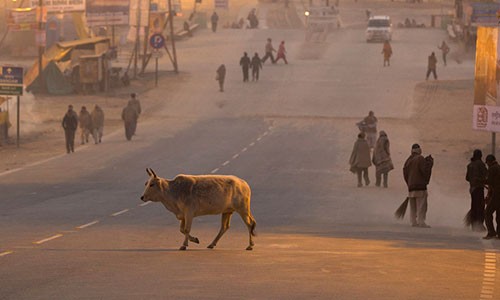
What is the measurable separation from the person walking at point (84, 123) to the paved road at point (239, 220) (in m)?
0.85

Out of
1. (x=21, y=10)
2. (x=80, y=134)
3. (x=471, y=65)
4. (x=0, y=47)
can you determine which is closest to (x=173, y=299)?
(x=80, y=134)

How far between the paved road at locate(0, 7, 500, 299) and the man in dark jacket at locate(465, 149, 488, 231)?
0.48 m

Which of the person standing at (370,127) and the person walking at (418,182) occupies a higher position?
the person walking at (418,182)

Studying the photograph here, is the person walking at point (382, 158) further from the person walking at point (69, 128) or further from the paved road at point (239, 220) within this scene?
the person walking at point (69, 128)

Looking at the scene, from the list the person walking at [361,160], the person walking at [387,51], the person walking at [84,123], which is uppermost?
the person walking at [387,51]

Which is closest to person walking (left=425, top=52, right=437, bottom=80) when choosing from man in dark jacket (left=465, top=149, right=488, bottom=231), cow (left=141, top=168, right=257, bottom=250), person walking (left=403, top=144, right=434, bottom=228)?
person walking (left=403, top=144, right=434, bottom=228)

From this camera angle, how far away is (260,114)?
189ft

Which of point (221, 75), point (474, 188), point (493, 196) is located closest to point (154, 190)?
point (493, 196)

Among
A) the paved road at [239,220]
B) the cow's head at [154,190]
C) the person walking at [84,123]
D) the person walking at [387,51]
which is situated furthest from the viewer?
the person walking at [387,51]

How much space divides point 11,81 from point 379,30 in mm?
44948

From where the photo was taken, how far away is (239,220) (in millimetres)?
25141

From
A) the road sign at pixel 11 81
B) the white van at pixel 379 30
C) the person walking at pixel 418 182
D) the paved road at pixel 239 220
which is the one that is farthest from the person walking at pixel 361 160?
the white van at pixel 379 30

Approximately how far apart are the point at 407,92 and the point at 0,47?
Answer: 36238 mm

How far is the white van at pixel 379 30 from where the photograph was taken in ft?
282
